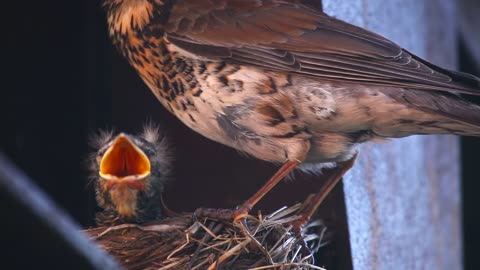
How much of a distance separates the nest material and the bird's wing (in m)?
0.66

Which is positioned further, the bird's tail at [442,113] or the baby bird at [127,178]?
the baby bird at [127,178]

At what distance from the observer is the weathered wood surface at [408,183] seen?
13.5 ft

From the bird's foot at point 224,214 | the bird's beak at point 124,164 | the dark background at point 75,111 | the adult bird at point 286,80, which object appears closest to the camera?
the adult bird at point 286,80

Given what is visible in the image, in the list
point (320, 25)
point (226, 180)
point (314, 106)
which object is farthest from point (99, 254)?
point (226, 180)

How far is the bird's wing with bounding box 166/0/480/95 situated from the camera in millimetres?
3375

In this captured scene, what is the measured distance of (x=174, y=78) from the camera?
3617 millimetres

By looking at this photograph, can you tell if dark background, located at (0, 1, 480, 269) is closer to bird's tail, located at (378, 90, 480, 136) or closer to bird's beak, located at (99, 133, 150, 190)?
bird's beak, located at (99, 133, 150, 190)

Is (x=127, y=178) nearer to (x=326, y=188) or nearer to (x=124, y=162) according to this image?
(x=124, y=162)

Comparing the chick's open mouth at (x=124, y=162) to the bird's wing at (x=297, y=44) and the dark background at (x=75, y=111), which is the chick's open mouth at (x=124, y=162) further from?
the bird's wing at (x=297, y=44)

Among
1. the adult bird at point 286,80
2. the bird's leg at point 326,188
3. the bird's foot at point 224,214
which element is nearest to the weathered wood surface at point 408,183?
the bird's leg at point 326,188

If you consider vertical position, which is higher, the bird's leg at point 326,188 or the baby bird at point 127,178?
the bird's leg at point 326,188

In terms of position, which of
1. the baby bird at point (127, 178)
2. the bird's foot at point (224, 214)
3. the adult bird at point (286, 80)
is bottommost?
the baby bird at point (127, 178)

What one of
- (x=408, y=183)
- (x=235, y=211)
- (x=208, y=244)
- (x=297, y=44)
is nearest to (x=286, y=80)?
(x=297, y=44)

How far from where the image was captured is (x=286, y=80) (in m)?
3.51
